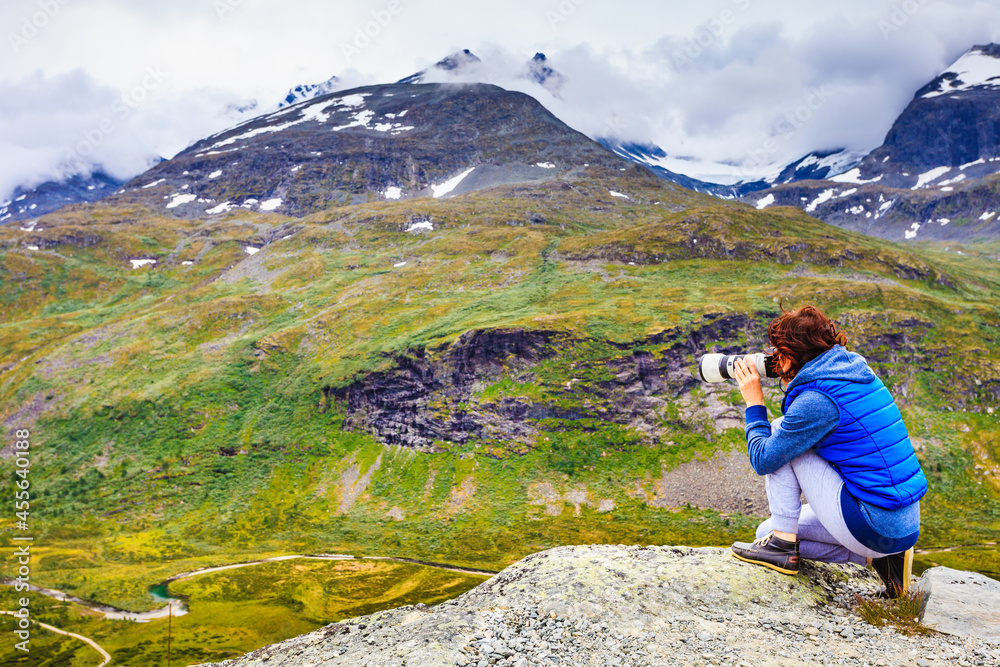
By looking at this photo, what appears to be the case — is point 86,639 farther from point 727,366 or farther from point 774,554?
point 727,366

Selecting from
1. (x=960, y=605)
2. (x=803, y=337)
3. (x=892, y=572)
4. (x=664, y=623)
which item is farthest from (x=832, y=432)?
(x=664, y=623)

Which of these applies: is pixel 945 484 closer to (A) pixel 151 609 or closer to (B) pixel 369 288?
(A) pixel 151 609

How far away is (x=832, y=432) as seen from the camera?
705 cm

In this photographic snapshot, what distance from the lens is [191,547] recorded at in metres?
63.3

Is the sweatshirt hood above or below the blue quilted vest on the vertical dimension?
above

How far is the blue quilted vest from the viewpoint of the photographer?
6.79 metres

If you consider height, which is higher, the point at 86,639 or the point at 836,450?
the point at 836,450

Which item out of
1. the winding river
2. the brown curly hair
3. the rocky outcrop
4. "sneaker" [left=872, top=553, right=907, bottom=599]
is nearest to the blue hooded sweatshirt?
the brown curly hair

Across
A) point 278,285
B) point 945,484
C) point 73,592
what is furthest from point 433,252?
point 945,484

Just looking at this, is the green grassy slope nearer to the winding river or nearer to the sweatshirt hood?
the winding river

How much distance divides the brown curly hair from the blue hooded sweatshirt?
0.14 metres

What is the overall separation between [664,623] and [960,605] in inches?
173

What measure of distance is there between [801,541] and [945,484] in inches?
2802

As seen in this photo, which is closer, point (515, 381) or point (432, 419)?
point (432, 419)
